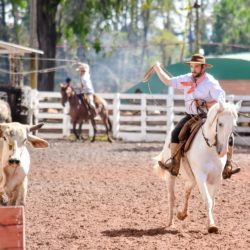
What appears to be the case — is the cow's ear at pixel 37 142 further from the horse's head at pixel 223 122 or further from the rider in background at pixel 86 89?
the rider in background at pixel 86 89

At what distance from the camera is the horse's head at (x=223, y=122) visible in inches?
388

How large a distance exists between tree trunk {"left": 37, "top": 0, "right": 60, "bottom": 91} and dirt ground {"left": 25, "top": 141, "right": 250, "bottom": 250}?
1387cm

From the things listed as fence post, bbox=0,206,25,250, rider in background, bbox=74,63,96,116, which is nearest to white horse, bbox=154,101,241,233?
fence post, bbox=0,206,25,250

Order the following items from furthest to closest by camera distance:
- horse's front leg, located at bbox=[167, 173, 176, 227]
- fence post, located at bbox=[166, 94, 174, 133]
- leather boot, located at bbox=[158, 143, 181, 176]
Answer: fence post, located at bbox=[166, 94, 174, 133]
leather boot, located at bbox=[158, 143, 181, 176]
horse's front leg, located at bbox=[167, 173, 176, 227]

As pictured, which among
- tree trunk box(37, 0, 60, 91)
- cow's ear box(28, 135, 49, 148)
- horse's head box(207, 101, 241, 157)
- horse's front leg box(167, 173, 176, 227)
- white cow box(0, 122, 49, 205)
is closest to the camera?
white cow box(0, 122, 49, 205)

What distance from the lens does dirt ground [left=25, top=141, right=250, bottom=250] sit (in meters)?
9.51

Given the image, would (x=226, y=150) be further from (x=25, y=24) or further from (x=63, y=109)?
(x=25, y=24)

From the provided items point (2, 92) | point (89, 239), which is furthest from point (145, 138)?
point (89, 239)

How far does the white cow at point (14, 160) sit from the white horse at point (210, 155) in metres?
1.75

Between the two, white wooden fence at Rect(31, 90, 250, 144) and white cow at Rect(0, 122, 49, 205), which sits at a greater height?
white cow at Rect(0, 122, 49, 205)

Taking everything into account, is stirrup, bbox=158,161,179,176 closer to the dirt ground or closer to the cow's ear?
the dirt ground

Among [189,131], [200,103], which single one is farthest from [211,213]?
[200,103]

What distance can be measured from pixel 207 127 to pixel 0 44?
16564 millimetres

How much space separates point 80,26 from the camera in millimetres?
33656
